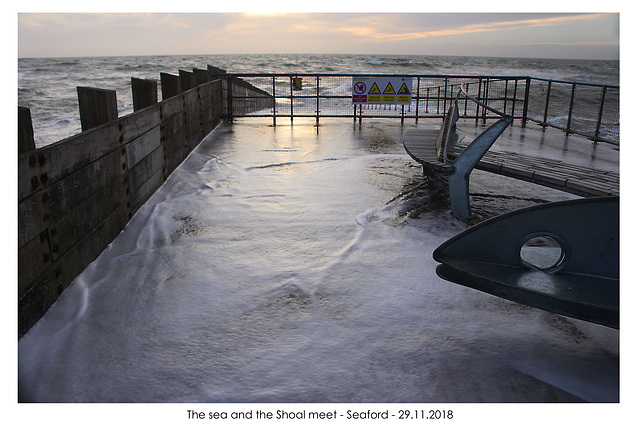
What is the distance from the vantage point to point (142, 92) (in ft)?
18.1

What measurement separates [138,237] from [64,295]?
1.14 m

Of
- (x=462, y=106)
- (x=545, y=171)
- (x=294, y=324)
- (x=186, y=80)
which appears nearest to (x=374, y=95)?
(x=186, y=80)

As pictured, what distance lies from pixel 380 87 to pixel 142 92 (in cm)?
762

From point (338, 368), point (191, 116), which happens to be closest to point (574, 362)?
point (338, 368)

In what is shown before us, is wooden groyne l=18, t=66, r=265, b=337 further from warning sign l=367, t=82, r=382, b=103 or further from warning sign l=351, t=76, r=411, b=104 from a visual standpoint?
warning sign l=367, t=82, r=382, b=103

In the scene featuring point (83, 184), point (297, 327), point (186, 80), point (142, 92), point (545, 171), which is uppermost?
point (186, 80)

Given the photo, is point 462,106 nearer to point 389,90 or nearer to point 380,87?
point 389,90

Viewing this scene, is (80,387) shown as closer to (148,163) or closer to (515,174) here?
(148,163)

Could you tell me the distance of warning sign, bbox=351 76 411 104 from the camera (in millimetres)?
12000

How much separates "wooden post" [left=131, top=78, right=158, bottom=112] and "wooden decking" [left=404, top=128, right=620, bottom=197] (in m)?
3.13

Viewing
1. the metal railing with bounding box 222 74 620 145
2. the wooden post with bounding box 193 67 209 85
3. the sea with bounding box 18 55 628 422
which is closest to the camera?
the sea with bounding box 18 55 628 422

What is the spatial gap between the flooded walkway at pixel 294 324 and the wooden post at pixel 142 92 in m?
1.20

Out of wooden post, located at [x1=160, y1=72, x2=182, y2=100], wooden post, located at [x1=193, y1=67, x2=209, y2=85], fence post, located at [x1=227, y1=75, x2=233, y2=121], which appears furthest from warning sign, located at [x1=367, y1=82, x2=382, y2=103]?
wooden post, located at [x1=160, y1=72, x2=182, y2=100]

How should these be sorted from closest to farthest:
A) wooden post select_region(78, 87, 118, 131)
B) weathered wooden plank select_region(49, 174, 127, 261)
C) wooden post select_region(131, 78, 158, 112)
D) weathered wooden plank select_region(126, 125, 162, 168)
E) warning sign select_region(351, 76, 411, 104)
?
weathered wooden plank select_region(49, 174, 127, 261) < wooden post select_region(78, 87, 118, 131) < weathered wooden plank select_region(126, 125, 162, 168) < wooden post select_region(131, 78, 158, 112) < warning sign select_region(351, 76, 411, 104)
